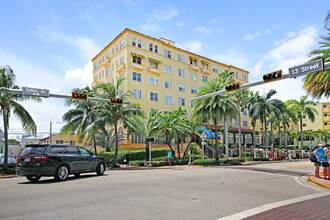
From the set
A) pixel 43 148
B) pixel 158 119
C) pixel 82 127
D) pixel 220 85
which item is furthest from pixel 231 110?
pixel 43 148

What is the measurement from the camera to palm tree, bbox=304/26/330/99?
56.2ft

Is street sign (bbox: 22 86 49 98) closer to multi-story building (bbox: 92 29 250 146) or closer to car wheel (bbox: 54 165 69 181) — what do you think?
car wheel (bbox: 54 165 69 181)

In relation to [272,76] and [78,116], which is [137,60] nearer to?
[78,116]

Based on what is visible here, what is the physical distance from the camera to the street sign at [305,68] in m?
13.8

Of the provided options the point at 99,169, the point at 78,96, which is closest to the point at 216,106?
the point at 78,96

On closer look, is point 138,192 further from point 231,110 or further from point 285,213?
point 231,110

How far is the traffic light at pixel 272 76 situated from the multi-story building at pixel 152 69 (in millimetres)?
26080

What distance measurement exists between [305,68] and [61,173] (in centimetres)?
Result: 1331

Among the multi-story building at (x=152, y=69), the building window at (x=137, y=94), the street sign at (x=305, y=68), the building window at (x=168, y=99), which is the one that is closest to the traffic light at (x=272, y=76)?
the street sign at (x=305, y=68)

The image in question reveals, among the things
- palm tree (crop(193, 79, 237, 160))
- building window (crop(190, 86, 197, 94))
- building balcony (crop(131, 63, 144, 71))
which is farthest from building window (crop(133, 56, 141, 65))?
palm tree (crop(193, 79, 237, 160))

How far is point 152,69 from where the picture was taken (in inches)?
1761

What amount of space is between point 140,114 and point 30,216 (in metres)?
21.3

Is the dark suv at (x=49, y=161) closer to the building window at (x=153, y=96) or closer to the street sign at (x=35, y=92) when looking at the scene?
the street sign at (x=35, y=92)

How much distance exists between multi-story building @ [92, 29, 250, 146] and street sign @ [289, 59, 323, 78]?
90.4 feet
